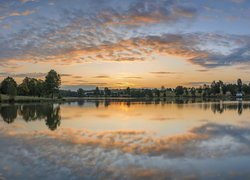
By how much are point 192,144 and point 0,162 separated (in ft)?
33.7

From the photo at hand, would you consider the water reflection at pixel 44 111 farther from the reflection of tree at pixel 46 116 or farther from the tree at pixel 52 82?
the tree at pixel 52 82

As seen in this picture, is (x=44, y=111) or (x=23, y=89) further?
(x=23, y=89)

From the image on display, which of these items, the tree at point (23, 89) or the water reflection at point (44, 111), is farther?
the tree at point (23, 89)

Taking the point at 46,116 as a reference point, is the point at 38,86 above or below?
above

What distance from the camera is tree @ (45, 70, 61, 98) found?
108438mm

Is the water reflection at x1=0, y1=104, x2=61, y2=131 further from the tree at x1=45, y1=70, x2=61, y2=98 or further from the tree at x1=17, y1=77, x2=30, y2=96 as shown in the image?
the tree at x1=17, y1=77, x2=30, y2=96

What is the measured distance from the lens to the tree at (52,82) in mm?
108438

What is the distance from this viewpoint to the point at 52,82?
109 meters

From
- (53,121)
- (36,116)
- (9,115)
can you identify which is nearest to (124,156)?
(53,121)

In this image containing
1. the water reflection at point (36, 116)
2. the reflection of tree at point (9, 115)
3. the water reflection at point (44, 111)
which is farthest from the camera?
the water reflection at point (44, 111)

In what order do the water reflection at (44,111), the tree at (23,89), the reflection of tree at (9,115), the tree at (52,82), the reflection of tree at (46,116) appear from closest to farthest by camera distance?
1. the reflection of tree at (46,116)
2. the reflection of tree at (9,115)
3. the water reflection at (44,111)
4. the tree at (52,82)
5. the tree at (23,89)

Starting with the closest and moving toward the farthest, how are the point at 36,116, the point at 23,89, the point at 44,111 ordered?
the point at 36,116 → the point at 44,111 → the point at 23,89

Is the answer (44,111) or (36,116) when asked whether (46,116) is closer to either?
(36,116)

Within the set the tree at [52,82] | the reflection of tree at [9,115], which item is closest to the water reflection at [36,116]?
the reflection of tree at [9,115]
